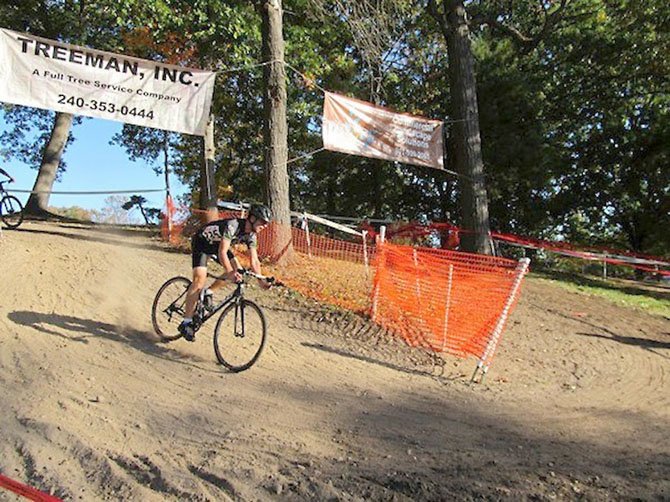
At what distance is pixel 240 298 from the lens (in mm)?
6445

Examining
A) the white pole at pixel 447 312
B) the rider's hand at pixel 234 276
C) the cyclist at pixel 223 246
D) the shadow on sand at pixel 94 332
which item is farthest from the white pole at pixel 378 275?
the shadow on sand at pixel 94 332

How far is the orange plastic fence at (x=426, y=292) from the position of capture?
7.19 meters

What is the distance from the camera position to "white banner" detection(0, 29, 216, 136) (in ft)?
31.2

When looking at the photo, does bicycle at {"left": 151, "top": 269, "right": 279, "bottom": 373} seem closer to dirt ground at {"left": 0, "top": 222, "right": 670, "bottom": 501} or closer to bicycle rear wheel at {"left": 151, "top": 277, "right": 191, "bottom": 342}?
dirt ground at {"left": 0, "top": 222, "right": 670, "bottom": 501}

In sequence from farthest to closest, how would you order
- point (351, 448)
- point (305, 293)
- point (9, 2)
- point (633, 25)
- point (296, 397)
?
point (633, 25) → point (9, 2) → point (305, 293) → point (296, 397) → point (351, 448)

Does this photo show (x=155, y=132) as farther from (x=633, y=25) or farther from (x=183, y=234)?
(x=633, y=25)

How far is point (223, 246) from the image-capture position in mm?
6262

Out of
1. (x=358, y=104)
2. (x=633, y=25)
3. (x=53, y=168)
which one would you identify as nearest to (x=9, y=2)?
(x=53, y=168)

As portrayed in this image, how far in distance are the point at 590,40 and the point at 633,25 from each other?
7.16 feet

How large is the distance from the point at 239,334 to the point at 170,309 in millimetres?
1279

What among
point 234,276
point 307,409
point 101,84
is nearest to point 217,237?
point 234,276

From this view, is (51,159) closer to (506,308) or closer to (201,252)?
(201,252)

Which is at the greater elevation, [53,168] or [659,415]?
[53,168]

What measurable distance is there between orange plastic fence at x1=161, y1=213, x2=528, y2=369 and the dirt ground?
360mm
